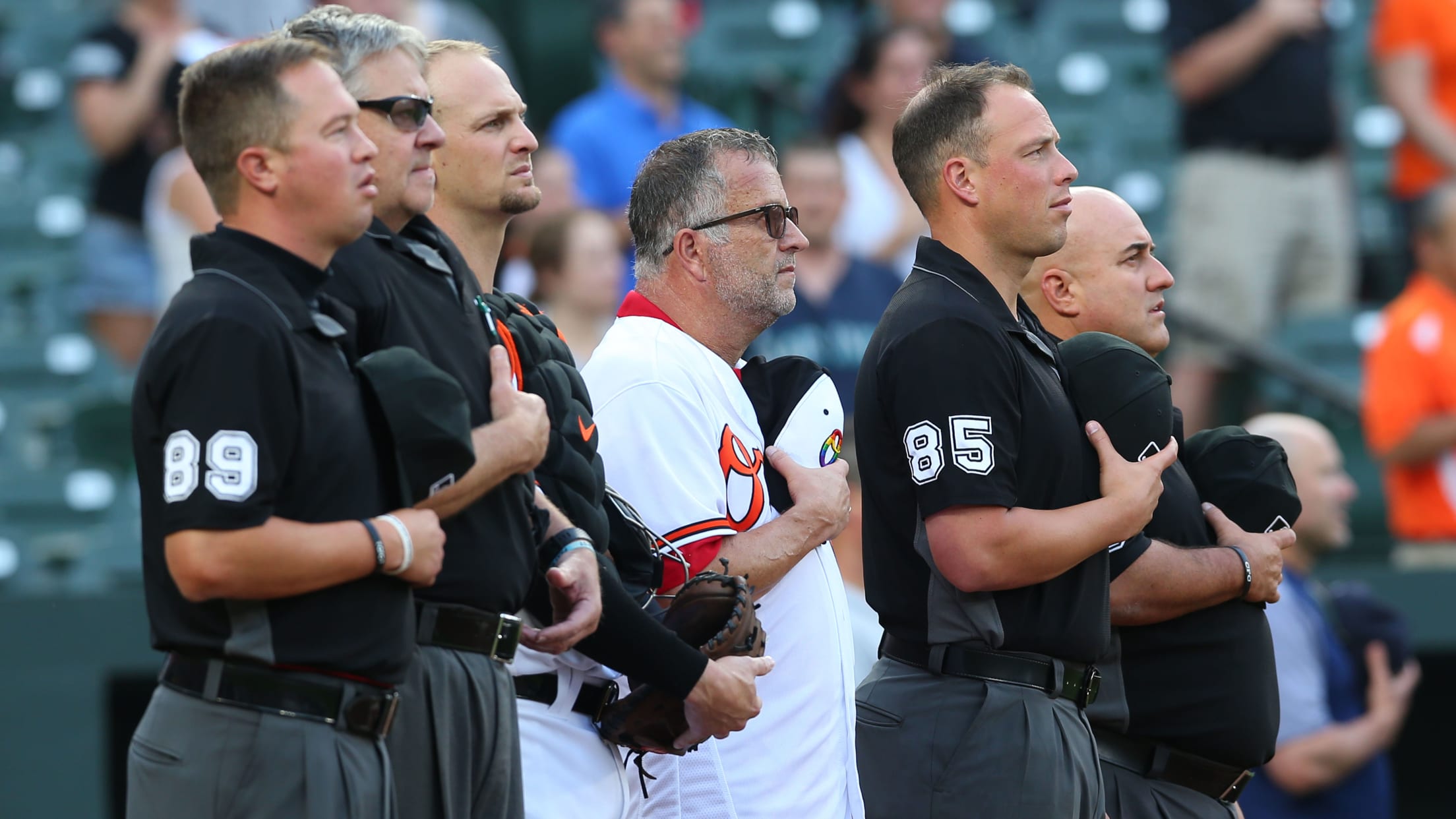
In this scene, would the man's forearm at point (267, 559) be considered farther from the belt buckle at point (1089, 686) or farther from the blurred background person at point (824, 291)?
the blurred background person at point (824, 291)

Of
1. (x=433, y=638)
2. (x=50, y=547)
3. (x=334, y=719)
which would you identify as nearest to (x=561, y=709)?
(x=433, y=638)

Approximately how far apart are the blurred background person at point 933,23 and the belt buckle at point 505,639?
5996 millimetres

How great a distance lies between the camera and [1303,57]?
8.15m

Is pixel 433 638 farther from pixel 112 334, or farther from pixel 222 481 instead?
pixel 112 334

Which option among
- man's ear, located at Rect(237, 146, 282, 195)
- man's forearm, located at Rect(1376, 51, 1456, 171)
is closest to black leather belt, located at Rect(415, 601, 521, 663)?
man's ear, located at Rect(237, 146, 282, 195)

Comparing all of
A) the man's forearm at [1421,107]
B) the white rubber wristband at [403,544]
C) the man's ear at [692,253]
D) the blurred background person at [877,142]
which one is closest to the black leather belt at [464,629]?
the white rubber wristband at [403,544]

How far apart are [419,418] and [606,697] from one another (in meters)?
0.97

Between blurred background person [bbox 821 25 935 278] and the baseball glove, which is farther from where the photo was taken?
blurred background person [bbox 821 25 935 278]

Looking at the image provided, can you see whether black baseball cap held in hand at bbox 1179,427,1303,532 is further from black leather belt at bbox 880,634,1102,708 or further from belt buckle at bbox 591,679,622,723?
belt buckle at bbox 591,679,622,723

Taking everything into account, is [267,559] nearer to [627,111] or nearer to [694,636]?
[694,636]

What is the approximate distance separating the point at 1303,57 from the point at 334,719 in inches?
261

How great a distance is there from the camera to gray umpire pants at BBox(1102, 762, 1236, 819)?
3.84 m

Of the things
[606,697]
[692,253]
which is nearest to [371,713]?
[606,697]

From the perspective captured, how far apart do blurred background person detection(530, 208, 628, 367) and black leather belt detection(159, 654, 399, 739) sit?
3.48 meters
